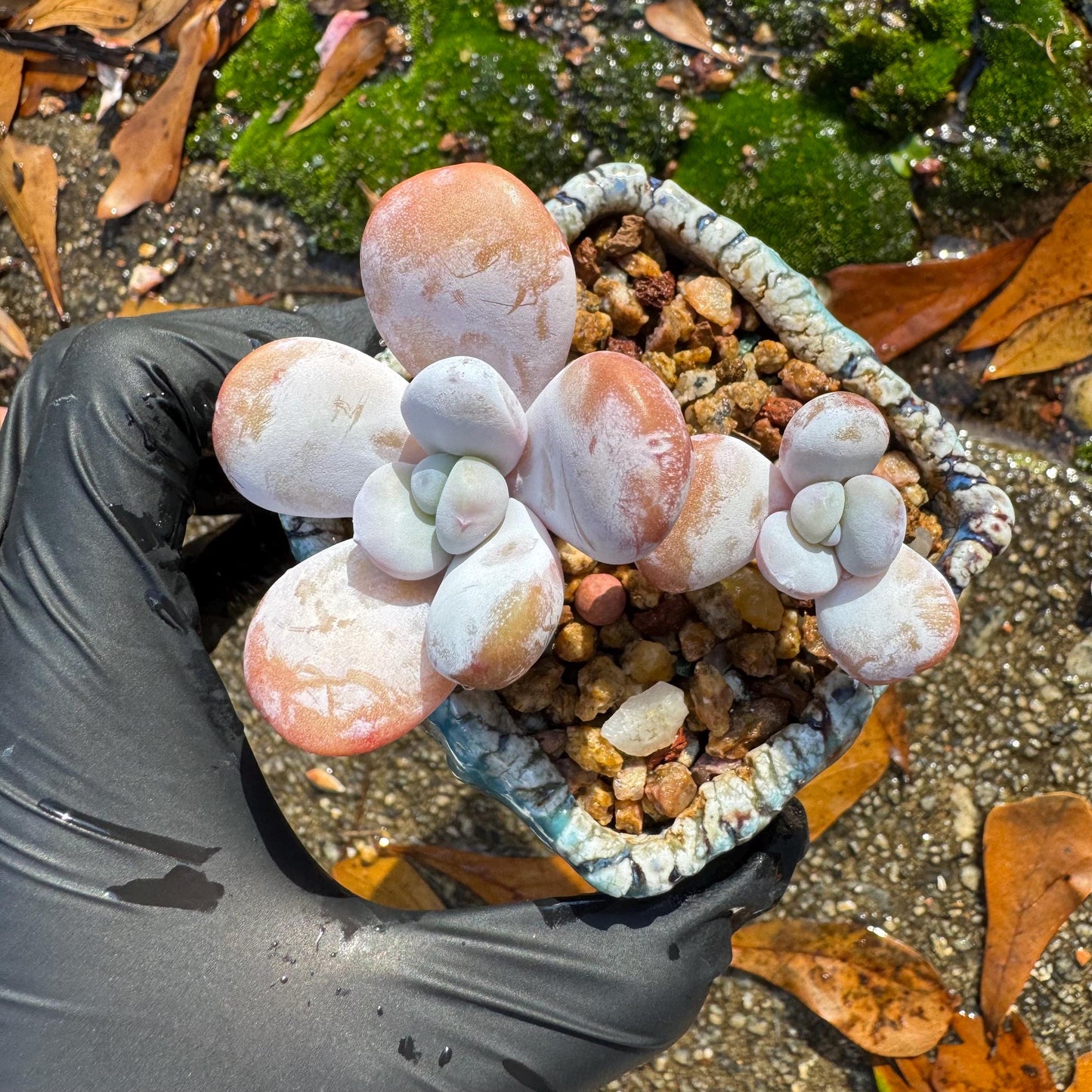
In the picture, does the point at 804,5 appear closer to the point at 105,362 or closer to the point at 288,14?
the point at 288,14

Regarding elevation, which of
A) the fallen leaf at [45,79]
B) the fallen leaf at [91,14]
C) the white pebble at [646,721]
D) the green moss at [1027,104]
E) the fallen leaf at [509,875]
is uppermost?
the fallen leaf at [91,14]

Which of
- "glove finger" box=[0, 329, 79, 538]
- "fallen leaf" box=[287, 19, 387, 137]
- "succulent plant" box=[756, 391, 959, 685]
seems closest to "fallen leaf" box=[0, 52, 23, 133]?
"fallen leaf" box=[287, 19, 387, 137]

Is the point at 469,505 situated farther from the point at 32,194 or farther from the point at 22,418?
the point at 32,194

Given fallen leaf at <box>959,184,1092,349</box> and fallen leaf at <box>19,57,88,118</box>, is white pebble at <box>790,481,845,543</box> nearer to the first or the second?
fallen leaf at <box>959,184,1092,349</box>

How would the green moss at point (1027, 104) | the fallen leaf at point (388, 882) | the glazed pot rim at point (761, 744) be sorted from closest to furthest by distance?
the glazed pot rim at point (761, 744), the green moss at point (1027, 104), the fallen leaf at point (388, 882)

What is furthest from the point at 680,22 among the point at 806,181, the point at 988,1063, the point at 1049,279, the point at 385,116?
the point at 988,1063

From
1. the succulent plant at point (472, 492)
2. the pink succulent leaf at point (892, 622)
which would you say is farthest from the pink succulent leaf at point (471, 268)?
the pink succulent leaf at point (892, 622)

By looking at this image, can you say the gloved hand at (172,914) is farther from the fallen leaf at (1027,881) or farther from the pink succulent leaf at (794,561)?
the fallen leaf at (1027,881)
